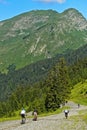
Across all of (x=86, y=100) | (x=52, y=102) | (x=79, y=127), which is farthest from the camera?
(x=86, y=100)

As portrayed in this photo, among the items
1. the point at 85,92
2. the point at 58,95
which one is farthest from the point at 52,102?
the point at 85,92

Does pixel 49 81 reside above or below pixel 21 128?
above

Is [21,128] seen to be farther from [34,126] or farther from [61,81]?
[61,81]

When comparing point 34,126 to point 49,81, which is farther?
point 49,81

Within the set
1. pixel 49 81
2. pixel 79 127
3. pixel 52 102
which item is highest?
pixel 49 81

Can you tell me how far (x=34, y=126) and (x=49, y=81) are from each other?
62629mm

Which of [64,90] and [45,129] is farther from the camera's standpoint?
[64,90]

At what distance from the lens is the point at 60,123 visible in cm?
5197

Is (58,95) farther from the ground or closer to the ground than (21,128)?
farther from the ground

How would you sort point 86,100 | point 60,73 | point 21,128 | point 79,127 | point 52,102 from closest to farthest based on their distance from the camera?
point 79,127, point 21,128, point 52,102, point 60,73, point 86,100

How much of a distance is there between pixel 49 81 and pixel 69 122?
6149cm

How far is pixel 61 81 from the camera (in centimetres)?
11894

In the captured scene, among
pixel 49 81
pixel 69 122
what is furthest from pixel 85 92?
pixel 69 122

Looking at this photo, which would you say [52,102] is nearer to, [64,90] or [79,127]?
[64,90]
